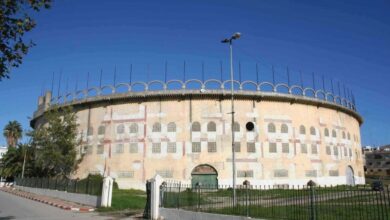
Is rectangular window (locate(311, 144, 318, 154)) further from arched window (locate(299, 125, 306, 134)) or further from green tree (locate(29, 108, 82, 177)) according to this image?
green tree (locate(29, 108, 82, 177))

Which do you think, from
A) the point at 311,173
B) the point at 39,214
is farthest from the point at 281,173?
the point at 39,214

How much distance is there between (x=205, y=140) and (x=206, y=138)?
23 cm

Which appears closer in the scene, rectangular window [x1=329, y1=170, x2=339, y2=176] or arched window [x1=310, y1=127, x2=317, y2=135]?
arched window [x1=310, y1=127, x2=317, y2=135]

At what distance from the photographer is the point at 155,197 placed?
17406mm

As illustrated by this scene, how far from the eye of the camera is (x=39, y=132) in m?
40.1

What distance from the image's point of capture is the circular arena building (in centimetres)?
3509

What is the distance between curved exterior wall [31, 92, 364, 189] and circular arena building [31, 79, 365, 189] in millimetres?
98

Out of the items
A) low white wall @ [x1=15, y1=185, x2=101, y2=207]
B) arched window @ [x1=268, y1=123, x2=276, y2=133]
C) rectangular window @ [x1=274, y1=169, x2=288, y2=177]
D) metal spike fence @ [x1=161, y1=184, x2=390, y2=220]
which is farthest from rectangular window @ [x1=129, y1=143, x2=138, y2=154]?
metal spike fence @ [x1=161, y1=184, x2=390, y2=220]

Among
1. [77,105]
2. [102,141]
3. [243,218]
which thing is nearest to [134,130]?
[102,141]

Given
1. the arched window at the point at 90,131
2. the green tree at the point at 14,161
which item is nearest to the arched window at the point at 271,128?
the arched window at the point at 90,131

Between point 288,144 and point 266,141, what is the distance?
2562 millimetres

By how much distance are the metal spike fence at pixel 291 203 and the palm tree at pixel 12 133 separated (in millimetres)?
68307

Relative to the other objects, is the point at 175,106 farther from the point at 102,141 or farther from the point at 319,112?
the point at 319,112

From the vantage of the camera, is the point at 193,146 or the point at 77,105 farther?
the point at 77,105
